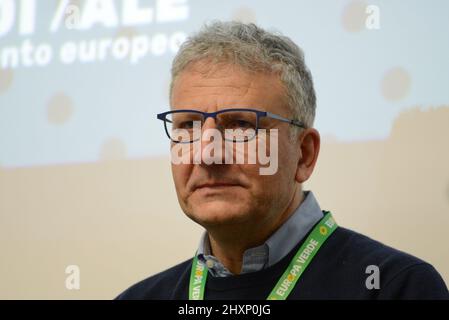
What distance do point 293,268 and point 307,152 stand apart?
13.2 inches

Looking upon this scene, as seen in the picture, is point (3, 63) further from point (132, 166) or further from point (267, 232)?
point (267, 232)

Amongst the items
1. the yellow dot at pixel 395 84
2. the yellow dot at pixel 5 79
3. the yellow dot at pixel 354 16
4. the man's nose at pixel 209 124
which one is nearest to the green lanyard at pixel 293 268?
the man's nose at pixel 209 124

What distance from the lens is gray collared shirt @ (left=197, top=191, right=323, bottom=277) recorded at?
1620mm

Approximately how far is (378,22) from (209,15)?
2.23 feet

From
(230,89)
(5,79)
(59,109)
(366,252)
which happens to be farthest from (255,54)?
(5,79)

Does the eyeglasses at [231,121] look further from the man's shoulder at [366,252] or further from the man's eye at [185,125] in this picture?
the man's shoulder at [366,252]

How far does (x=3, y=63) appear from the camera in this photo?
2787 millimetres

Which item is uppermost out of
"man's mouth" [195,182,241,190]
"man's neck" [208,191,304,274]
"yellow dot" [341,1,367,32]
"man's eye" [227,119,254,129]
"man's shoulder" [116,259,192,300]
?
"yellow dot" [341,1,367,32]

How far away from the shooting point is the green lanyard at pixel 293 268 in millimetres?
1567

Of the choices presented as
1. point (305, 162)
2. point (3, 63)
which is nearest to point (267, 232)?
point (305, 162)

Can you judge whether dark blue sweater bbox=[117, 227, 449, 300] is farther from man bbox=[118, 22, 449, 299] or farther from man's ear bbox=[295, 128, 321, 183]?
man's ear bbox=[295, 128, 321, 183]

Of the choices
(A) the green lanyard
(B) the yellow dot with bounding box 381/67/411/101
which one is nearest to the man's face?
(A) the green lanyard

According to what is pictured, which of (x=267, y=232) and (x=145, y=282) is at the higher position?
(x=267, y=232)
